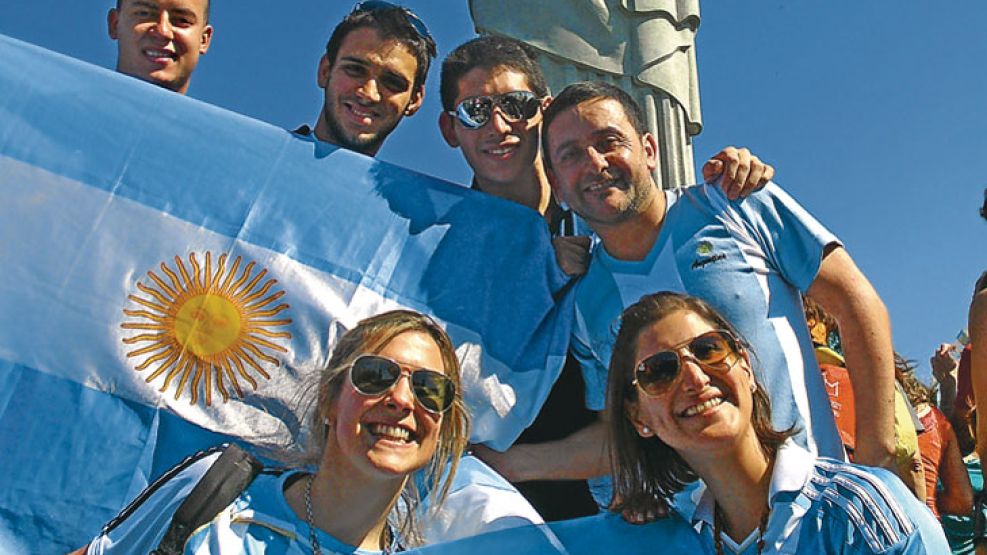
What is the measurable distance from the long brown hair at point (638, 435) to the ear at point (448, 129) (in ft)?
5.04

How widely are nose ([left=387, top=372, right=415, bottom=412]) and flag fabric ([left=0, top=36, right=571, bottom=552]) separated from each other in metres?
1.01

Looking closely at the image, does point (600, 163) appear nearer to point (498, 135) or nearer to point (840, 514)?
point (498, 135)

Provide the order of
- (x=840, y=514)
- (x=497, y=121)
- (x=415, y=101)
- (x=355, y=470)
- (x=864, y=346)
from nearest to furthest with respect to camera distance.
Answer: (x=840, y=514)
(x=355, y=470)
(x=864, y=346)
(x=497, y=121)
(x=415, y=101)

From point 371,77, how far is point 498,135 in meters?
0.62

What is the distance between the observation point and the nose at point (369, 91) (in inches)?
175

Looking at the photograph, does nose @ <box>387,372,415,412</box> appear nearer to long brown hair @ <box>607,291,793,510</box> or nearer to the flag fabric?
long brown hair @ <box>607,291,793,510</box>

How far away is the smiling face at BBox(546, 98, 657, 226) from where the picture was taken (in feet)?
12.1

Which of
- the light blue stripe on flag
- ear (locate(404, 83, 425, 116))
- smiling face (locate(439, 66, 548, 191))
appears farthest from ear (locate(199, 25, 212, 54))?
the light blue stripe on flag

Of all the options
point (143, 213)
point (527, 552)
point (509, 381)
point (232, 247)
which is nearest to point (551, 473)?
point (509, 381)

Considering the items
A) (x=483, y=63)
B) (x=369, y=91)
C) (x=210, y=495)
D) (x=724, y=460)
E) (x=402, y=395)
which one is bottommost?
(x=210, y=495)

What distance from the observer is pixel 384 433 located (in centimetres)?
288

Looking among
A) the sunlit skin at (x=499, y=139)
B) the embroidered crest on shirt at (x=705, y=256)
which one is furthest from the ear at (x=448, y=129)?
the embroidered crest on shirt at (x=705, y=256)

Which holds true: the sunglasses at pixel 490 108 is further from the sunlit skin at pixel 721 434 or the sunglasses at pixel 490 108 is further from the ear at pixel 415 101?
the sunlit skin at pixel 721 434

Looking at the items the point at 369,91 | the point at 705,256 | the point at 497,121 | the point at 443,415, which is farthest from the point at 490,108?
the point at 443,415
